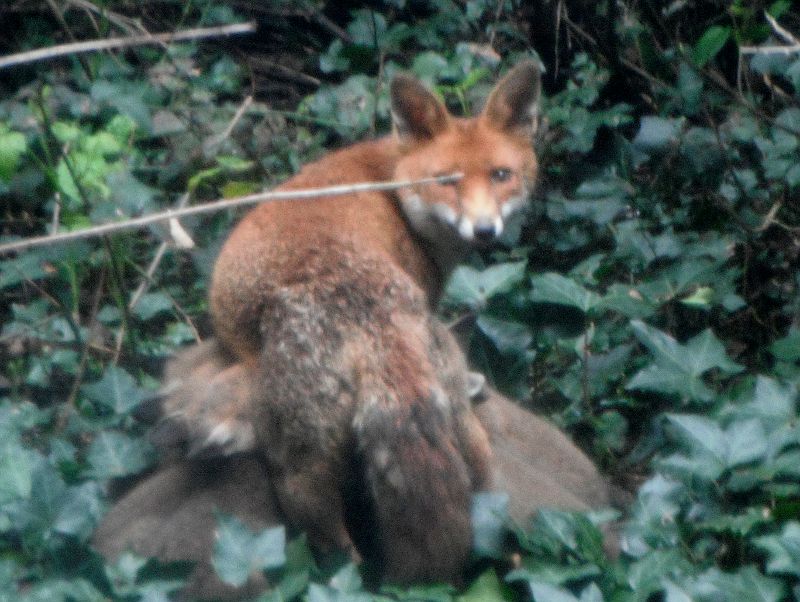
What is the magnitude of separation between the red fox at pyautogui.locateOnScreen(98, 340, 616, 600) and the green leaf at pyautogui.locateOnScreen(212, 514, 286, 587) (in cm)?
16

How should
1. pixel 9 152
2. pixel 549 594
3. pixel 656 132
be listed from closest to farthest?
1. pixel 549 594
2. pixel 9 152
3. pixel 656 132

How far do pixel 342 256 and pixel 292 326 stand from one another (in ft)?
1.52

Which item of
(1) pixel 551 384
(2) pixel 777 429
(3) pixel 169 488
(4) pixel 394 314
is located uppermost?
(4) pixel 394 314

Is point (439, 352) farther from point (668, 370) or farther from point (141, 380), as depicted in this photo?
point (141, 380)

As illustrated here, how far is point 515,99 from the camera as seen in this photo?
6844 millimetres

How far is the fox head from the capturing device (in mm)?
→ 6379

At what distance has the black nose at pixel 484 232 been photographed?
622cm

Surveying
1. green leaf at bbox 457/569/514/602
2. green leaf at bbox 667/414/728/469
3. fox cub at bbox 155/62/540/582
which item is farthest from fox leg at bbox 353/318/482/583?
green leaf at bbox 667/414/728/469

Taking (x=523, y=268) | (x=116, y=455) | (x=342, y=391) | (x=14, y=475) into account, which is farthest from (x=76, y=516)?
(x=523, y=268)

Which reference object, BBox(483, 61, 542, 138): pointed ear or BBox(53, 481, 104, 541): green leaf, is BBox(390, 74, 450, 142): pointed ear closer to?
BBox(483, 61, 542, 138): pointed ear

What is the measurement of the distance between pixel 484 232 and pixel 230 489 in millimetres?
1813

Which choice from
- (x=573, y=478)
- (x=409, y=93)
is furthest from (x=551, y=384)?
(x=409, y=93)

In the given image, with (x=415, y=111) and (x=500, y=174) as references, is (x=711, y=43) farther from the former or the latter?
(x=415, y=111)

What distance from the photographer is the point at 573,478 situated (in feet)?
19.1
